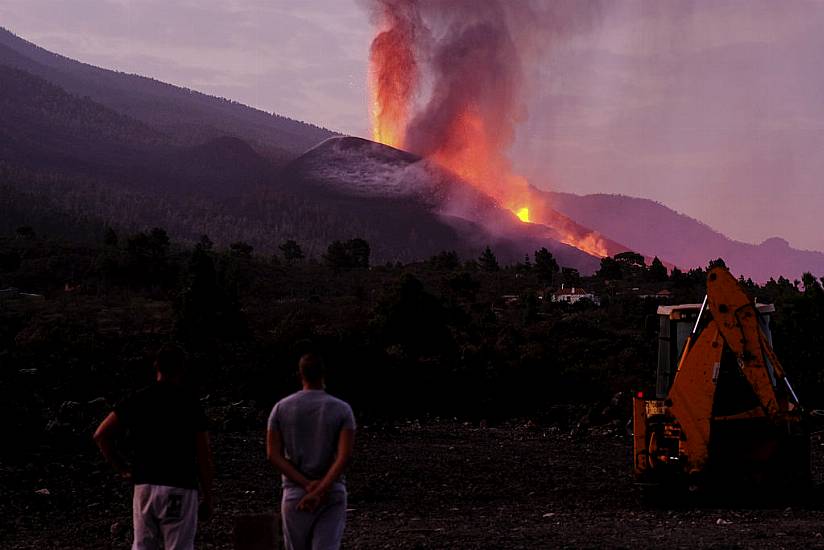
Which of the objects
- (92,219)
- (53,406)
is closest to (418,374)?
(53,406)

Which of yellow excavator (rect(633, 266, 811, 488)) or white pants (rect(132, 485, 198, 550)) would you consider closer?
white pants (rect(132, 485, 198, 550))

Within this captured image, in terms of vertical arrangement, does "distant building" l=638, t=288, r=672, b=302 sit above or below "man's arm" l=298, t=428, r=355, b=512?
above

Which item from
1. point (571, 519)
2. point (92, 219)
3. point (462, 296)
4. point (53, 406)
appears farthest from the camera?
point (92, 219)

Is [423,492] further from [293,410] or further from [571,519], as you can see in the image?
[293,410]

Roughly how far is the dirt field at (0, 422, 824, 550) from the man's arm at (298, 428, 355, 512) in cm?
368

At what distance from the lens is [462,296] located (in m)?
63.2

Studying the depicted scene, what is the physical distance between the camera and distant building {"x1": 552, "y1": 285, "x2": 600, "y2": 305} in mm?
61375

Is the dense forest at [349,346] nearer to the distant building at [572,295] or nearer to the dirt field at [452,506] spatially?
the distant building at [572,295]

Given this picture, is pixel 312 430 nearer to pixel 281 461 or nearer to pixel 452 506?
pixel 281 461

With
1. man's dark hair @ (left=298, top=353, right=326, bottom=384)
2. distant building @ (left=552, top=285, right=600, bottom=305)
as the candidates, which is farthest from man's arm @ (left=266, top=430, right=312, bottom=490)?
distant building @ (left=552, top=285, right=600, bottom=305)

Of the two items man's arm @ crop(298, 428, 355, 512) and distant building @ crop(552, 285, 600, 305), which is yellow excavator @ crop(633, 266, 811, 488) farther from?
distant building @ crop(552, 285, 600, 305)

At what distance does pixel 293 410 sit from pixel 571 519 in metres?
6.35

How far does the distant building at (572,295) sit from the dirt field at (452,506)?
40.2 m

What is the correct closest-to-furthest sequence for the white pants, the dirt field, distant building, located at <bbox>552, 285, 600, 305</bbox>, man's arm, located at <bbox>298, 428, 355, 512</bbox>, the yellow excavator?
man's arm, located at <bbox>298, 428, 355, 512</bbox> < the white pants < the dirt field < the yellow excavator < distant building, located at <bbox>552, 285, 600, 305</bbox>
